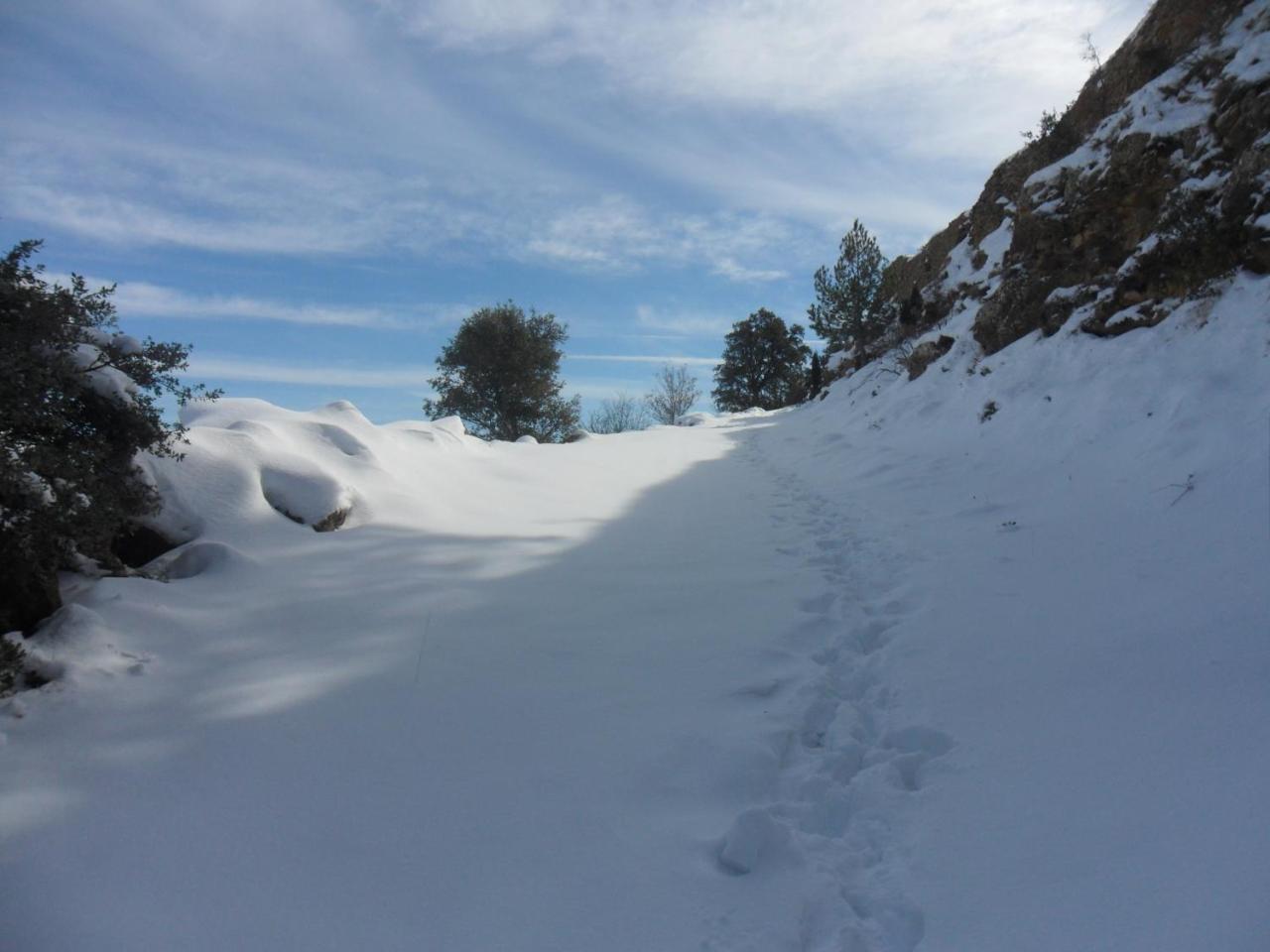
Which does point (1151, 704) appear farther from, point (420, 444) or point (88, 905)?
point (420, 444)

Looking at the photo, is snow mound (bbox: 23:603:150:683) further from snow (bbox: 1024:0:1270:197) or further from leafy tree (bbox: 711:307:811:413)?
leafy tree (bbox: 711:307:811:413)

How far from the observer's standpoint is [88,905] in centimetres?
184

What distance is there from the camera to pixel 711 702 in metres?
2.95

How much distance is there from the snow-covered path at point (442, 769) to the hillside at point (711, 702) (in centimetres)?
1

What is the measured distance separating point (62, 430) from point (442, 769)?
2553 millimetres

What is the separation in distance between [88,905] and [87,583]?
7.21 feet

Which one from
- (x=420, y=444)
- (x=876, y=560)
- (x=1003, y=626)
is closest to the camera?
(x=1003, y=626)

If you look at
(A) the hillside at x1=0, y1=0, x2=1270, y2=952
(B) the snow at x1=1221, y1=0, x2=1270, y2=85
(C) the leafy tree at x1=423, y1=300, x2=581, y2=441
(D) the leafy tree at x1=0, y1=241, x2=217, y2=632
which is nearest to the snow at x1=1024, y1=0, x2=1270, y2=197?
(B) the snow at x1=1221, y1=0, x2=1270, y2=85

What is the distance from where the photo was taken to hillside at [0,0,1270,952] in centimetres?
185

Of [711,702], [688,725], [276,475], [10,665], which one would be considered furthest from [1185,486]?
[276,475]

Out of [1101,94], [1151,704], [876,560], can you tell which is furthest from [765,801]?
[1101,94]

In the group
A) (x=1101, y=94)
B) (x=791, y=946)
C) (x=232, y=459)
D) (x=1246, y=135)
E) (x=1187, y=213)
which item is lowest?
(x=791, y=946)

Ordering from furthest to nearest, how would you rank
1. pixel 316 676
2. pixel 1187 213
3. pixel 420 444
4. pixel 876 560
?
pixel 420 444, pixel 1187 213, pixel 876 560, pixel 316 676

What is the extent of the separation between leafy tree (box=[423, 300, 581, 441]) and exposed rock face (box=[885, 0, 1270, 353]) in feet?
46.4
